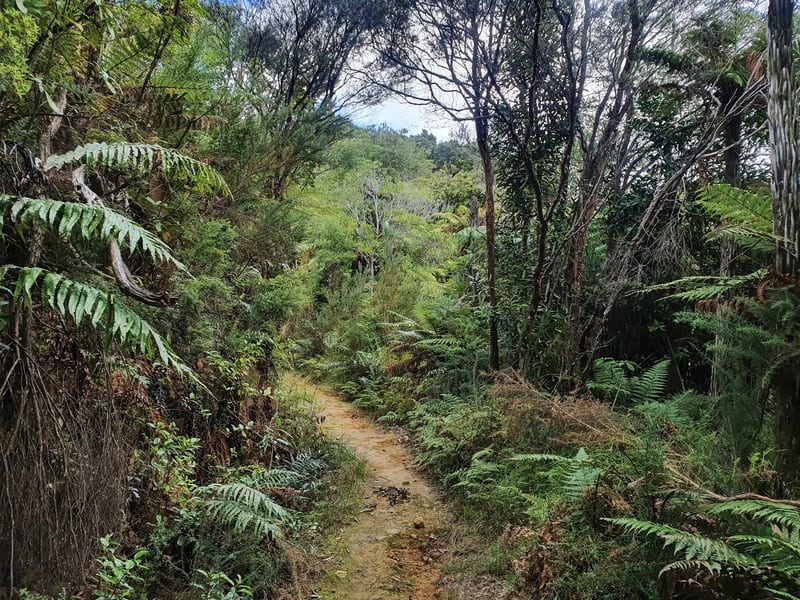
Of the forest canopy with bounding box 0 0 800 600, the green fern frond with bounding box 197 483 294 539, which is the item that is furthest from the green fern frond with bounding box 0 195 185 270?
the green fern frond with bounding box 197 483 294 539

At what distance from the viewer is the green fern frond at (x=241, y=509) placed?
9.84 feet

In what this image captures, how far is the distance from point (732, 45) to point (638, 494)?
5.29 m

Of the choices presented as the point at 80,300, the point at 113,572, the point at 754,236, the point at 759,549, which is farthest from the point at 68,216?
A: the point at 759,549

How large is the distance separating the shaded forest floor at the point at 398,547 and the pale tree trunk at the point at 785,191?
1860 mm

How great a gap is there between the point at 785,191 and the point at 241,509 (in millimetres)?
3629

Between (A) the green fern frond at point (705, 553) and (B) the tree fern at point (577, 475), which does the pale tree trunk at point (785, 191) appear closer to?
(A) the green fern frond at point (705, 553)

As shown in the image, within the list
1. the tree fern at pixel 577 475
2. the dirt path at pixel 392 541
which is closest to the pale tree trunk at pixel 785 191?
the tree fern at pixel 577 475

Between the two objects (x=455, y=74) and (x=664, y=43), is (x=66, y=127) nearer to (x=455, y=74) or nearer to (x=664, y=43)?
(x=455, y=74)

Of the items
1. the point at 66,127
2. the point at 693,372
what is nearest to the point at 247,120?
the point at 66,127

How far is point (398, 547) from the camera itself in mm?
3707

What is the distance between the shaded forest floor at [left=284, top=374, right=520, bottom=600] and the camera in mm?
3148

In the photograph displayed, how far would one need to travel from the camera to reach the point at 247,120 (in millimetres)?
4410

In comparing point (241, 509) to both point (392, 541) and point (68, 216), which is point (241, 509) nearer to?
point (392, 541)

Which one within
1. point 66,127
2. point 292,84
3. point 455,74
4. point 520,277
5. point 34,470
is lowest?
point 34,470
